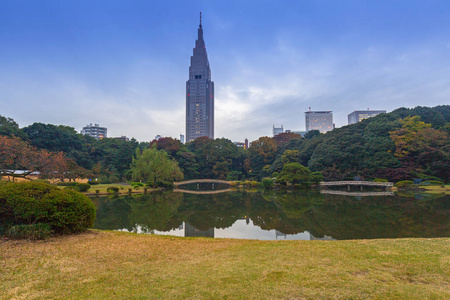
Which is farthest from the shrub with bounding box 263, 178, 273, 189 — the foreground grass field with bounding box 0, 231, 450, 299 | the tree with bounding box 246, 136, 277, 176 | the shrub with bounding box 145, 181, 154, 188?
the foreground grass field with bounding box 0, 231, 450, 299

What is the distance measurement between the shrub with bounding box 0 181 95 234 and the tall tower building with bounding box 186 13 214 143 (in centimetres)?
9433

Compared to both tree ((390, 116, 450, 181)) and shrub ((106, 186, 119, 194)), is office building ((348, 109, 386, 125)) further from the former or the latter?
shrub ((106, 186, 119, 194))

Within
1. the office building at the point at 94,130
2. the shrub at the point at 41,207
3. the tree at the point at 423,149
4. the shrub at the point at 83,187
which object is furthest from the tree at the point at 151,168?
the office building at the point at 94,130

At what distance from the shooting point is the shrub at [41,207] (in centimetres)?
568

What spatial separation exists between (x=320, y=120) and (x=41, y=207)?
486ft

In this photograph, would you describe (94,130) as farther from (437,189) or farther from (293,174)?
(437,189)

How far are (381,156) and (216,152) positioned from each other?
2541cm

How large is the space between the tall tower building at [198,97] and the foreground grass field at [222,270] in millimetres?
96019

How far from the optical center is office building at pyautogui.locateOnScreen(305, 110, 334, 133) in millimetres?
137875

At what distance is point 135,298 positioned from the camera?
9.50ft

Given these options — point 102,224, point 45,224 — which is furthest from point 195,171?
point 45,224

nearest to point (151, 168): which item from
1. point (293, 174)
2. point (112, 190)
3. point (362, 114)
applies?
point (112, 190)

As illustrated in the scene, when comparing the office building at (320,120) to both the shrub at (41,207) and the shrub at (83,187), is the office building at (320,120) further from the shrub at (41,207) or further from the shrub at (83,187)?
the shrub at (41,207)

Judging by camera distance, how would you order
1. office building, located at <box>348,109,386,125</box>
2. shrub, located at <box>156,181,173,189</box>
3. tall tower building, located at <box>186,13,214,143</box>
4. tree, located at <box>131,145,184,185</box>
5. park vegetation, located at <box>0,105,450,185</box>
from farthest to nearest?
office building, located at <box>348,109,386,125</box>
tall tower building, located at <box>186,13,214,143</box>
shrub, located at <box>156,181,173,189</box>
tree, located at <box>131,145,184,185</box>
park vegetation, located at <box>0,105,450,185</box>
